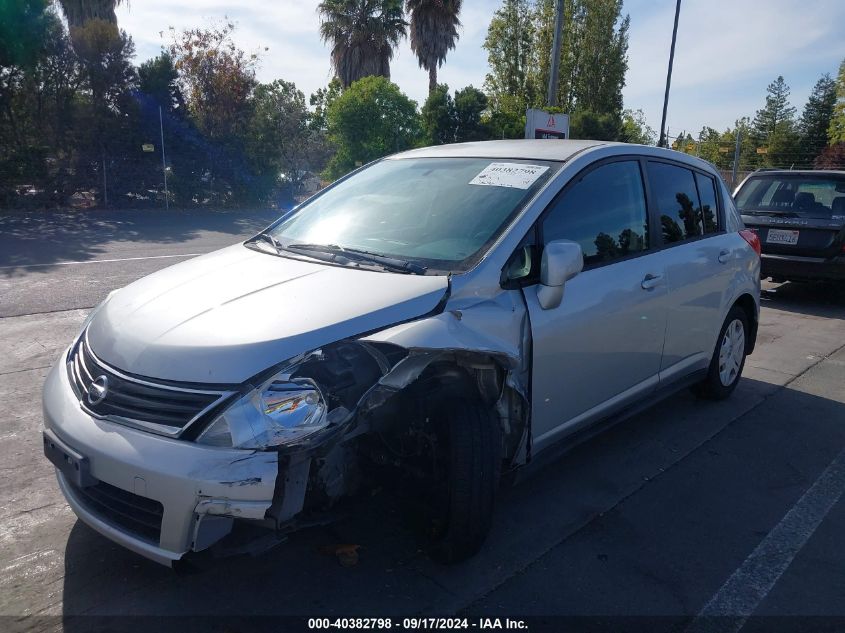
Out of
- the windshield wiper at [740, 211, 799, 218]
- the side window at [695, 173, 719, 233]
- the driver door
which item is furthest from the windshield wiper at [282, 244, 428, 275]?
the windshield wiper at [740, 211, 799, 218]

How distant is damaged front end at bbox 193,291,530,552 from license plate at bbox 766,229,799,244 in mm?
7097

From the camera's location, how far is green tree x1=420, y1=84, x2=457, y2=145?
83.1 ft

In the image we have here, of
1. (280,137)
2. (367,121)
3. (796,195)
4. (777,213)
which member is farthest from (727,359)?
(280,137)

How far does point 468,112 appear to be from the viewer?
1003 inches

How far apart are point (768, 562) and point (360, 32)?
3271 centimetres

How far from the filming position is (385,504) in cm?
302

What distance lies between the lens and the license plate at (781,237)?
8664 mm

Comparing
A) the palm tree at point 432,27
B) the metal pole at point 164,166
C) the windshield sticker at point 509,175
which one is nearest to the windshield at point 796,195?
the windshield sticker at point 509,175

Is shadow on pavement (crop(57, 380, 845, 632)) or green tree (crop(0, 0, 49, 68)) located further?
green tree (crop(0, 0, 49, 68))

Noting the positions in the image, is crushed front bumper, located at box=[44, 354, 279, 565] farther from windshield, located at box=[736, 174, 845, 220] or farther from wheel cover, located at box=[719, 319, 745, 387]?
windshield, located at box=[736, 174, 845, 220]

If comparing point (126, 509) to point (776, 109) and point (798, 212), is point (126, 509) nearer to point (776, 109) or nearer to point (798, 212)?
point (798, 212)

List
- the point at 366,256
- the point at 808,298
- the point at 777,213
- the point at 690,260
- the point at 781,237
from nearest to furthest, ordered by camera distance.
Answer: the point at 366,256 → the point at 690,260 → the point at 781,237 → the point at 777,213 → the point at 808,298

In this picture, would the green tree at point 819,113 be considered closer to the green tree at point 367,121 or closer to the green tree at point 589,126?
the green tree at point 589,126

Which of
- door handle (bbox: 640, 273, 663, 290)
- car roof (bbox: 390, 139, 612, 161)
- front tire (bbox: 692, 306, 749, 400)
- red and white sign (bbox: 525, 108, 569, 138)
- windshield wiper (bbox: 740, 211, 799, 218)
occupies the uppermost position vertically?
red and white sign (bbox: 525, 108, 569, 138)
